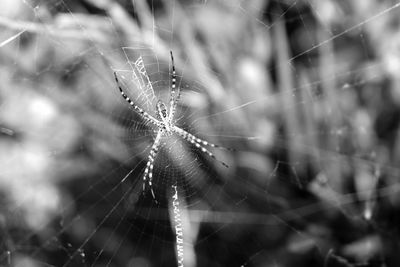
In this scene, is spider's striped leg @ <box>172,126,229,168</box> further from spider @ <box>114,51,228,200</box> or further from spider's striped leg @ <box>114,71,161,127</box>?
spider's striped leg @ <box>114,71,161,127</box>

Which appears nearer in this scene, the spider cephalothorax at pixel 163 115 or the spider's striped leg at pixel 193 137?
the spider's striped leg at pixel 193 137

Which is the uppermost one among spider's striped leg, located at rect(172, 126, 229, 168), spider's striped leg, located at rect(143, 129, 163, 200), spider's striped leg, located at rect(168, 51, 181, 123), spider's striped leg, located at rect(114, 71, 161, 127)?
spider's striped leg, located at rect(168, 51, 181, 123)

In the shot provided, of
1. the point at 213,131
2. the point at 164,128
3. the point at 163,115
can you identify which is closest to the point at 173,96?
the point at 163,115

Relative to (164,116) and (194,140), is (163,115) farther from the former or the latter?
(194,140)

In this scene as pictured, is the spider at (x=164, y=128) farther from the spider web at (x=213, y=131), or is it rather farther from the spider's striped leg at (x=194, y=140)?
the spider web at (x=213, y=131)

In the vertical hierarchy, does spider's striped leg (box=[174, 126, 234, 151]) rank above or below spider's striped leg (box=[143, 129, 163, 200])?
above

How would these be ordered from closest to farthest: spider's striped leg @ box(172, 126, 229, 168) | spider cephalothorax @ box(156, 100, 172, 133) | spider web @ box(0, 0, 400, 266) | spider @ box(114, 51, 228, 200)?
spider web @ box(0, 0, 400, 266)
spider's striped leg @ box(172, 126, 229, 168)
spider @ box(114, 51, 228, 200)
spider cephalothorax @ box(156, 100, 172, 133)

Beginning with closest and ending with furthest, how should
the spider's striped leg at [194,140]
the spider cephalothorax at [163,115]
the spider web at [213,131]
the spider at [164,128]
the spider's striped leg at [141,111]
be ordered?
1. the spider web at [213,131]
2. the spider's striped leg at [141,111]
3. the spider's striped leg at [194,140]
4. the spider at [164,128]
5. the spider cephalothorax at [163,115]

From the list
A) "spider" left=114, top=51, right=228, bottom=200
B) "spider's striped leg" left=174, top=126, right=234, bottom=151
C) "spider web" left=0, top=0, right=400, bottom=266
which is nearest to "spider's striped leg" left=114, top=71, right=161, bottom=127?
"spider" left=114, top=51, right=228, bottom=200

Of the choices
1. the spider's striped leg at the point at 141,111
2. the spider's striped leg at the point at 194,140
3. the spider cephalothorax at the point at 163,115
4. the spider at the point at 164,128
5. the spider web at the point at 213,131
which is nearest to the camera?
the spider web at the point at 213,131

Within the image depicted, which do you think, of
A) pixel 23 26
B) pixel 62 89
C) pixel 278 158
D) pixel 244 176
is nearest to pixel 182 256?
pixel 244 176

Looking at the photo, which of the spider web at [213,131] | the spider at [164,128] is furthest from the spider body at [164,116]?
the spider web at [213,131]
